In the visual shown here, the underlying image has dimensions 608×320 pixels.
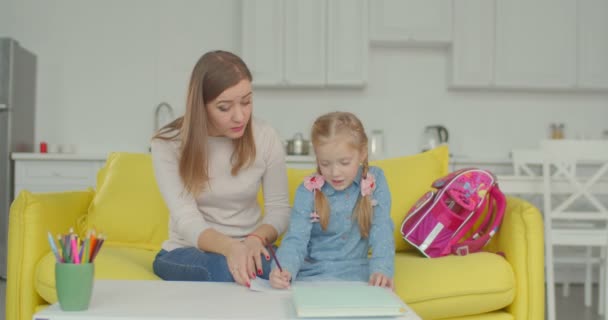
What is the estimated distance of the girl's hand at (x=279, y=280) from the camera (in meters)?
1.45

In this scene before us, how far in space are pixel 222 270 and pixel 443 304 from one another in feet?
2.08

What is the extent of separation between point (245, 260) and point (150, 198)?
0.93m

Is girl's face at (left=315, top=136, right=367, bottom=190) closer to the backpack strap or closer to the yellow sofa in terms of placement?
the yellow sofa

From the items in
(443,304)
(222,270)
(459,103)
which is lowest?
(443,304)

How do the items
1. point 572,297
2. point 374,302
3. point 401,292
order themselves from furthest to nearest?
point 572,297, point 401,292, point 374,302

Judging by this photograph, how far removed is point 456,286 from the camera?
1855 millimetres

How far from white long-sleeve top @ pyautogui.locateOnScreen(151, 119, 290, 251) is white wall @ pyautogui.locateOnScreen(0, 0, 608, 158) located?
265 centimetres

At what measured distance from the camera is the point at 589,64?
172 inches

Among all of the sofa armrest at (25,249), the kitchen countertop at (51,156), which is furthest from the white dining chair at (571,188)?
the kitchen countertop at (51,156)

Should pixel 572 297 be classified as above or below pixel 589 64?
below

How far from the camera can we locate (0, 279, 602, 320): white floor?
3184mm

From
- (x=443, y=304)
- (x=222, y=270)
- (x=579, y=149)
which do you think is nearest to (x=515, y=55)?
(x=579, y=149)

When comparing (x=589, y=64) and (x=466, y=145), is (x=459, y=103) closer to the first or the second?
(x=466, y=145)

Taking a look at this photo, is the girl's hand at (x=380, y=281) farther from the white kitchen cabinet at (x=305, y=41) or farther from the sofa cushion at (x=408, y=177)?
the white kitchen cabinet at (x=305, y=41)
